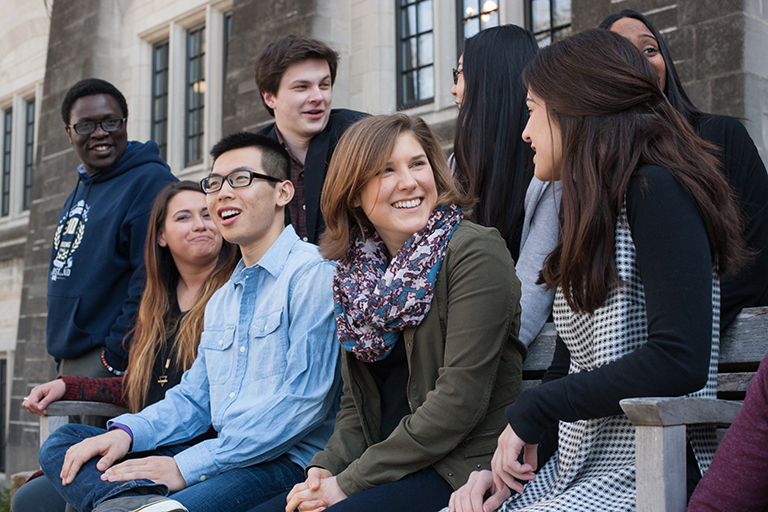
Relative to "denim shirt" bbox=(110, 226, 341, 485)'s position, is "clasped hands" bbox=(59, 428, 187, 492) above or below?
below

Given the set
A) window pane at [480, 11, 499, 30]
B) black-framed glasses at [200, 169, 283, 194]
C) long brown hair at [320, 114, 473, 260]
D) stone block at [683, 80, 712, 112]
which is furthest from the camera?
window pane at [480, 11, 499, 30]

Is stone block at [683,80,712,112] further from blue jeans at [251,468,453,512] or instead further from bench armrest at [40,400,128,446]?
bench armrest at [40,400,128,446]

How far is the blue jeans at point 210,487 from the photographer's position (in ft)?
8.21

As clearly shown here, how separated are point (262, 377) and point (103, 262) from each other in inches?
72.2

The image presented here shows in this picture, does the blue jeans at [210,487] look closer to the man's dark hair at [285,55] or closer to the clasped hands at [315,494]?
the clasped hands at [315,494]

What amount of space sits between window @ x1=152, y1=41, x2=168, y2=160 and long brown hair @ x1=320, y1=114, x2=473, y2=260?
343 inches

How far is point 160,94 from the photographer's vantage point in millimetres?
10906

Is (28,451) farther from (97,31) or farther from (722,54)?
(722,54)

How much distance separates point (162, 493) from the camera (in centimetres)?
256

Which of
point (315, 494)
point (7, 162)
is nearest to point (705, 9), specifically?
point (315, 494)

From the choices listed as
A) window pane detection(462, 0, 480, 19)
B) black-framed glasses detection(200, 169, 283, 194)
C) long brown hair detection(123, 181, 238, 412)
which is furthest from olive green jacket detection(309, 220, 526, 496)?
window pane detection(462, 0, 480, 19)

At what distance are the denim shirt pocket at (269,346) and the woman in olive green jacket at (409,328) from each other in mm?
303

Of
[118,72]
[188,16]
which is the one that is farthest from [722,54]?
[118,72]

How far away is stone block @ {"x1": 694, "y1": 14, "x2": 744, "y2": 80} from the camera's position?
4602mm
